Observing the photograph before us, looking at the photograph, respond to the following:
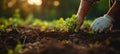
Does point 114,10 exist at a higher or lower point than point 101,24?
higher

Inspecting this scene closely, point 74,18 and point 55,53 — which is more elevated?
point 74,18

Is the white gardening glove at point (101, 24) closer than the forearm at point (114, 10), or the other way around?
the white gardening glove at point (101, 24)

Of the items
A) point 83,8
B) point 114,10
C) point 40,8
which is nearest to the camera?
point 114,10

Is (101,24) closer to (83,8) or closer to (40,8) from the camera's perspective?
(83,8)

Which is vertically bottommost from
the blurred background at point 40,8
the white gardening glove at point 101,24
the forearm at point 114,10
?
the white gardening glove at point 101,24

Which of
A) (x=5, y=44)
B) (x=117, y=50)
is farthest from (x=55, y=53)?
(x=5, y=44)

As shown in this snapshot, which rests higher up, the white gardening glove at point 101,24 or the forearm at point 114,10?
the forearm at point 114,10

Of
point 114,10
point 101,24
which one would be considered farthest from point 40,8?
point 101,24

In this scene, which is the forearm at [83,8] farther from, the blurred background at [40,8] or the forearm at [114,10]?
the blurred background at [40,8]

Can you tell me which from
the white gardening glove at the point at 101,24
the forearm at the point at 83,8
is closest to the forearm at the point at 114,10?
the white gardening glove at the point at 101,24

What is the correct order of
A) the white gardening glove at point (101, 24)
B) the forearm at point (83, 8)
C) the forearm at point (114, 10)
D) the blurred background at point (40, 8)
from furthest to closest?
the blurred background at point (40, 8) < the forearm at point (83, 8) < the forearm at point (114, 10) < the white gardening glove at point (101, 24)

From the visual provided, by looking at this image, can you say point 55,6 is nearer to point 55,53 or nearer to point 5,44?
point 5,44
